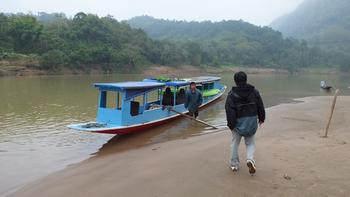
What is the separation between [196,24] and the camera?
574 feet

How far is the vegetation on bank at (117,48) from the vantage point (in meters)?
60.1

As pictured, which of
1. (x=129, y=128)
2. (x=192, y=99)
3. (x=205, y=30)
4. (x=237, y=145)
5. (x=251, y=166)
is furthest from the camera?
(x=205, y=30)

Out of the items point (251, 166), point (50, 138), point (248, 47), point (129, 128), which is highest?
point (248, 47)

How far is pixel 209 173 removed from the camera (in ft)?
23.5

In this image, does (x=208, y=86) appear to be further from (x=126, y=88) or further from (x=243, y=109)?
(x=243, y=109)

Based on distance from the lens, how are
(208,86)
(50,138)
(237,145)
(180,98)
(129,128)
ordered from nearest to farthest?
(237,145) < (129,128) < (50,138) < (180,98) < (208,86)

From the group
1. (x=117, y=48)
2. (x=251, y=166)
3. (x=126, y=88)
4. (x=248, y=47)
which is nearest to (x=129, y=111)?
(x=126, y=88)

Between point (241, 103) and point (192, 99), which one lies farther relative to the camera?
point (192, 99)

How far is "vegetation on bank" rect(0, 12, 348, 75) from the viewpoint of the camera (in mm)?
60062

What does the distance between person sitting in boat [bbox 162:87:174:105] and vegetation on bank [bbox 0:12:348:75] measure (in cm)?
4021

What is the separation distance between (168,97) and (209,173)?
993 cm

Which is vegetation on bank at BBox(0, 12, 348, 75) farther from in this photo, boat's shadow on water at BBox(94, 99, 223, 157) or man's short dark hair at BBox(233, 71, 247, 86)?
man's short dark hair at BBox(233, 71, 247, 86)

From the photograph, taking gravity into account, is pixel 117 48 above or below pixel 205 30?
below

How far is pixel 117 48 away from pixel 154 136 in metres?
65.7
